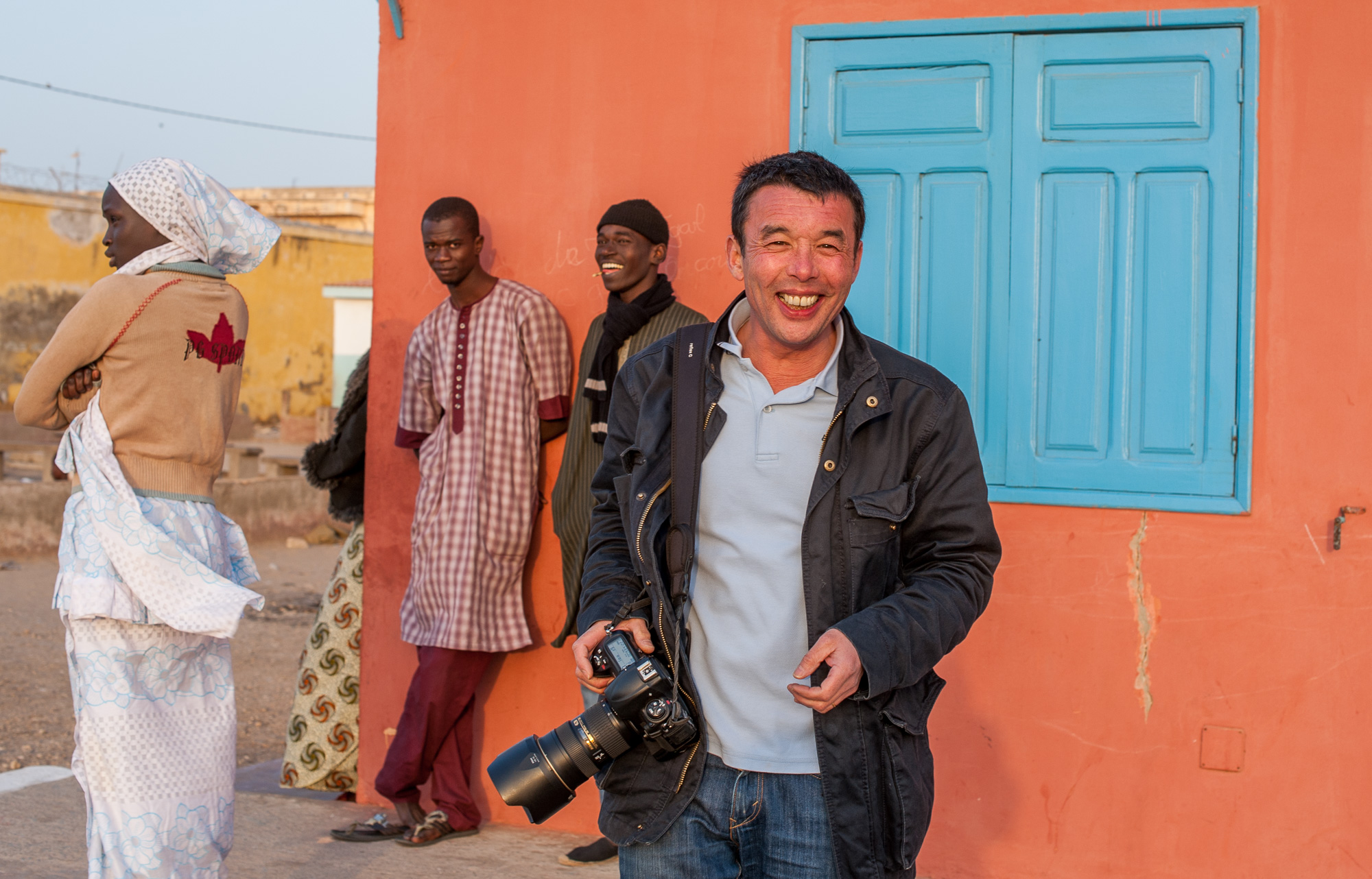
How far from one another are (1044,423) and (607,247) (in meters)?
1.46

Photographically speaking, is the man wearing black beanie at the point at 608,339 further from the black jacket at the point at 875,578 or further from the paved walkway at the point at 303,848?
the black jacket at the point at 875,578

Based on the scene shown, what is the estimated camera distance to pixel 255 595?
3.04m

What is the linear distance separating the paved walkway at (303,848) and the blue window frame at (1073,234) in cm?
191

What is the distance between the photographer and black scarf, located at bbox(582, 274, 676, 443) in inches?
153

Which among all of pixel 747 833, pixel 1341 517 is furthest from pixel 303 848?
pixel 1341 517

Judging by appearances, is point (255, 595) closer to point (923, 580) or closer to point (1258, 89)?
point (923, 580)

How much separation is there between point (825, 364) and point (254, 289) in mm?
23325

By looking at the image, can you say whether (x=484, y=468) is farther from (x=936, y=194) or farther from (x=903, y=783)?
(x=903, y=783)

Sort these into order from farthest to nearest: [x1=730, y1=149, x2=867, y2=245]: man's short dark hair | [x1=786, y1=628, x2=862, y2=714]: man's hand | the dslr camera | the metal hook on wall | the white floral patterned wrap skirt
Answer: the metal hook on wall
the white floral patterned wrap skirt
[x1=730, y1=149, x2=867, y2=245]: man's short dark hair
the dslr camera
[x1=786, y1=628, x2=862, y2=714]: man's hand

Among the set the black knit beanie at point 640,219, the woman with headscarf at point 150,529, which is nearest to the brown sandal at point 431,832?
the woman with headscarf at point 150,529

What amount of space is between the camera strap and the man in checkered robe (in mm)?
2073

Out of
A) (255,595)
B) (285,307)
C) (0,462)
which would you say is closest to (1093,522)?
(255,595)

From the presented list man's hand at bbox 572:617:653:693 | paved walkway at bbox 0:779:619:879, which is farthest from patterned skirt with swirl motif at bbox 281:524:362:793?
man's hand at bbox 572:617:653:693

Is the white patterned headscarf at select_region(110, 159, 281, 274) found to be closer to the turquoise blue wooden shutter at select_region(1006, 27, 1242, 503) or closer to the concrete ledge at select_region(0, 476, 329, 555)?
the turquoise blue wooden shutter at select_region(1006, 27, 1242, 503)
